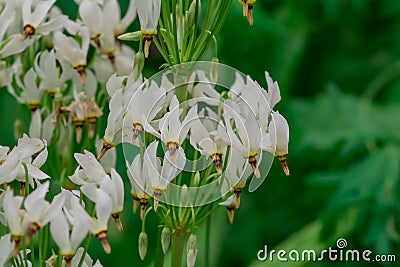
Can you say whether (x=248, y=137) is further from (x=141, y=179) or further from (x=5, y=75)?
(x=5, y=75)

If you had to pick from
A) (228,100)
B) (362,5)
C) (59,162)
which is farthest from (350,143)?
(228,100)

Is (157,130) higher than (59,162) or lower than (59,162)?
higher

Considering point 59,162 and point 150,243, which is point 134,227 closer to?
point 150,243

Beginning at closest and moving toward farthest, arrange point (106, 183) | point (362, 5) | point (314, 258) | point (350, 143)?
point (106, 183) → point (314, 258) → point (350, 143) → point (362, 5)

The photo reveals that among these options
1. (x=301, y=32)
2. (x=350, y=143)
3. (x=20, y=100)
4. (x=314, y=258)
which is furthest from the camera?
(x=301, y=32)

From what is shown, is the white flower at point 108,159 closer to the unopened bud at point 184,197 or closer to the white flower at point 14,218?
the unopened bud at point 184,197

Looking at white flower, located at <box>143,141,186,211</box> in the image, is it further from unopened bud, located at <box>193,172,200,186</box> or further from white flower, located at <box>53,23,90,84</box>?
white flower, located at <box>53,23,90,84</box>

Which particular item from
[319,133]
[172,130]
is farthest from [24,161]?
[319,133]

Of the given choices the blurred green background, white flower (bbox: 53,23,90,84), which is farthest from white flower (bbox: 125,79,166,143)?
the blurred green background
